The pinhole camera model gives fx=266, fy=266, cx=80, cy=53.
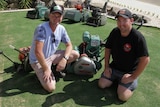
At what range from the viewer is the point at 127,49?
4004 millimetres

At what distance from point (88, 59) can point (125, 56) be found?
2.23 feet

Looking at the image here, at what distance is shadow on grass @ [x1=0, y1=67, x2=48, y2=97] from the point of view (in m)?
4.08

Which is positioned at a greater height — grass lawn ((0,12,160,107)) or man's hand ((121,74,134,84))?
man's hand ((121,74,134,84))

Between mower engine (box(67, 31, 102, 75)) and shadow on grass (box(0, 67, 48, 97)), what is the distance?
2.19 feet

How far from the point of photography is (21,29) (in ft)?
22.5

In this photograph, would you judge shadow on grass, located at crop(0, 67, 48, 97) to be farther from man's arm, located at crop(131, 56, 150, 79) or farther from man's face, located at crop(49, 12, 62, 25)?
man's arm, located at crop(131, 56, 150, 79)

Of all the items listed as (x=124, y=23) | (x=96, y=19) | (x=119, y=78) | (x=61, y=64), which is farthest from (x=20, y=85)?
(x=96, y=19)

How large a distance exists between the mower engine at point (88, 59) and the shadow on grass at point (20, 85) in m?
0.67

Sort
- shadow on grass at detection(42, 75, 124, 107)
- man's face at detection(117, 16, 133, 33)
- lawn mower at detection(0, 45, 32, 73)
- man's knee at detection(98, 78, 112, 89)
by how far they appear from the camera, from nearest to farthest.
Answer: man's face at detection(117, 16, 133, 33)
shadow on grass at detection(42, 75, 124, 107)
man's knee at detection(98, 78, 112, 89)
lawn mower at detection(0, 45, 32, 73)

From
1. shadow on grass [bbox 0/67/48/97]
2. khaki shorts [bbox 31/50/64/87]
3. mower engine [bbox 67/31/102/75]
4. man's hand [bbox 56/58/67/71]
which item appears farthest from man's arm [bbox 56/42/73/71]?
shadow on grass [bbox 0/67/48/97]

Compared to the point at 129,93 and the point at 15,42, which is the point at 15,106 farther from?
the point at 15,42

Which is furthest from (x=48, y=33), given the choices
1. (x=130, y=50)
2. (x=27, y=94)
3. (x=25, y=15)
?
(x=25, y=15)

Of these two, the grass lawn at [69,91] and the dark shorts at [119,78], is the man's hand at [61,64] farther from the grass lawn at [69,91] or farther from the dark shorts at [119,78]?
the dark shorts at [119,78]

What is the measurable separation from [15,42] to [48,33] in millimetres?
2171
